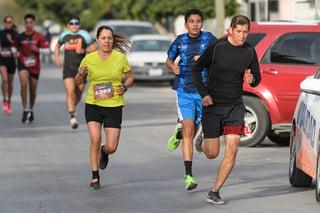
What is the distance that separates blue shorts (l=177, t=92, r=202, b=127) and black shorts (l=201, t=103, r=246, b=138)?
1.00 meters

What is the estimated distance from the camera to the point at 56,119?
18.2m

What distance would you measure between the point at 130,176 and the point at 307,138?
8.25ft

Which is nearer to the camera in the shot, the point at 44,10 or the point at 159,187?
the point at 159,187

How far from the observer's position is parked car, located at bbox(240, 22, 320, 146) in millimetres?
13125

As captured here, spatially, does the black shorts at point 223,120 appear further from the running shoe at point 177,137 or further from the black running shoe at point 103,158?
the black running shoe at point 103,158

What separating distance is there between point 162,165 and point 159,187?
1824mm

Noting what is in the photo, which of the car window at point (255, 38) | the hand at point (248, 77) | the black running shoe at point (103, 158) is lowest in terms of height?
the black running shoe at point (103, 158)

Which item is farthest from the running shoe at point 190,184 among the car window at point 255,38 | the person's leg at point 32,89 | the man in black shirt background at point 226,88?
the person's leg at point 32,89

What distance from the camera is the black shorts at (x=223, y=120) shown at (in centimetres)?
902

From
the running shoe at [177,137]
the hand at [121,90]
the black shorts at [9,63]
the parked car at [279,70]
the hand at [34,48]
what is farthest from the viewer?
the black shorts at [9,63]

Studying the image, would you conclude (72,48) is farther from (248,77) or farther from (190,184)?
(248,77)

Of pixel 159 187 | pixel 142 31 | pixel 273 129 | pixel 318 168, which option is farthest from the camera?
pixel 142 31

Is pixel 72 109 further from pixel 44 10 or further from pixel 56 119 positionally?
pixel 44 10

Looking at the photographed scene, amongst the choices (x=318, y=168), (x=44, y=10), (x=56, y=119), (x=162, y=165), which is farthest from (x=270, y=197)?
(x=44, y=10)
